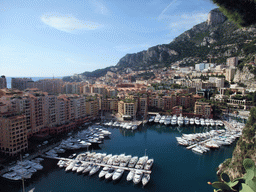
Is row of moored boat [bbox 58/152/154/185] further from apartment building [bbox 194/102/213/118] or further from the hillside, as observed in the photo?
apartment building [bbox 194/102/213/118]

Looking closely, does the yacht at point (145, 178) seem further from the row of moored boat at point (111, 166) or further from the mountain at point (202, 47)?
the mountain at point (202, 47)

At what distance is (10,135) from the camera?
1432 cm

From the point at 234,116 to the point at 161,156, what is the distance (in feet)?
66.1

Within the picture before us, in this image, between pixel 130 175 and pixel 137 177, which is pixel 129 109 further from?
pixel 137 177

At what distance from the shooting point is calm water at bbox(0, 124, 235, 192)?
11.3 m

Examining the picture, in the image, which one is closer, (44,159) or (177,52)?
(44,159)

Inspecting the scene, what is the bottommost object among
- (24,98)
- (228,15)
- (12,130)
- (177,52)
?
(12,130)

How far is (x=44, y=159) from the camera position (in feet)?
47.2

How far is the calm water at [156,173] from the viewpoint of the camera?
11281 millimetres

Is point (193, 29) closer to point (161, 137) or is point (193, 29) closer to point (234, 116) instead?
point (234, 116)

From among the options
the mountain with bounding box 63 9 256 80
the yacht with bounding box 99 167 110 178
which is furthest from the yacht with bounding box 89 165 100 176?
the mountain with bounding box 63 9 256 80

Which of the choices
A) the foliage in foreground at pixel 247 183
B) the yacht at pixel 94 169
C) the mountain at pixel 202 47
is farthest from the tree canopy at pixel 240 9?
the mountain at pixel 202 47

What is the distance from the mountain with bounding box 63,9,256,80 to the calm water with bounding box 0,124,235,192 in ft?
178

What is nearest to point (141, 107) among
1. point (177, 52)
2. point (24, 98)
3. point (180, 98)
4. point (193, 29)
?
point (180, 98)
